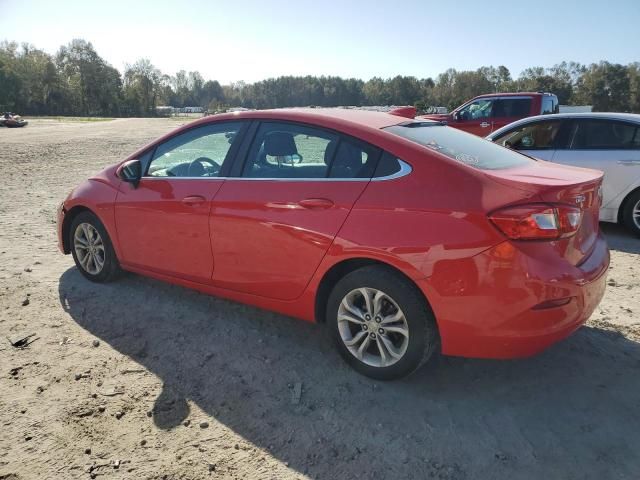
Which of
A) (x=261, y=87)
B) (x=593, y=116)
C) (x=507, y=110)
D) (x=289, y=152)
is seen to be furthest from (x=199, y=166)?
(x=261, y=87)

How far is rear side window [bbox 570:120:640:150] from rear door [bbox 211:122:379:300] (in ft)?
15.6

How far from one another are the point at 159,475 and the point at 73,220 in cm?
310

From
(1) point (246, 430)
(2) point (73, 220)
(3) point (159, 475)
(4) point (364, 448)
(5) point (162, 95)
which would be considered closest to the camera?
(3) point (159, 475)

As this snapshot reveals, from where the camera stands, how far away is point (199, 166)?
3777 millimetres

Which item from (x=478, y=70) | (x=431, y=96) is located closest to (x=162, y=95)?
(x=431, y=96)

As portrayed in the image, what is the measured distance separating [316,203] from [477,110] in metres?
12.1

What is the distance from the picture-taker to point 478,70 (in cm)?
10500

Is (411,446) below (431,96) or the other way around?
below

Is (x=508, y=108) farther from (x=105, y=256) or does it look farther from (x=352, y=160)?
(x=105, y=256)

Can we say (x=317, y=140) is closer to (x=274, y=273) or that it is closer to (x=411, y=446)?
(x=274, y=273)

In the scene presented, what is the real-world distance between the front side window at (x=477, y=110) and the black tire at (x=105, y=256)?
38.0 feet

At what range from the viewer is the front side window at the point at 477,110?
13.6 metres

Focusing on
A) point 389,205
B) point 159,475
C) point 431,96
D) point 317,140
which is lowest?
point 159,475

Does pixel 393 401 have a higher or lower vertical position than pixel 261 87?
lower
